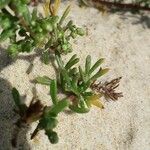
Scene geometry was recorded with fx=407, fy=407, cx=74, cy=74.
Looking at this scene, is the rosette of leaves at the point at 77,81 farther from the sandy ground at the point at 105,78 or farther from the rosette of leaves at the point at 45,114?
the rosette of leaves at the point at 45,114

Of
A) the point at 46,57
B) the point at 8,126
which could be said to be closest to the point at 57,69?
the point at 46,57

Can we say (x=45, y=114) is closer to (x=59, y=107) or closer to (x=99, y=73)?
(x=59, y=107)

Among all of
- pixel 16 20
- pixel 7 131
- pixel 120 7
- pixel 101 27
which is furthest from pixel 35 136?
pixel 120 7

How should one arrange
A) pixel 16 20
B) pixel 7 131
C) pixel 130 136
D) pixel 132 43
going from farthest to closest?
pixel 132 43 → pixel 130 136 → pixel 7 131 → pixel 16 20

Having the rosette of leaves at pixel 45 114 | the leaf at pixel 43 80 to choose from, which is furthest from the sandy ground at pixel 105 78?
the rosette of leaves at pixel 45 114

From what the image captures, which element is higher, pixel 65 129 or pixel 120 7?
pixel 120 7

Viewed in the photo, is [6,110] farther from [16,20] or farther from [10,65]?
[16,20]
